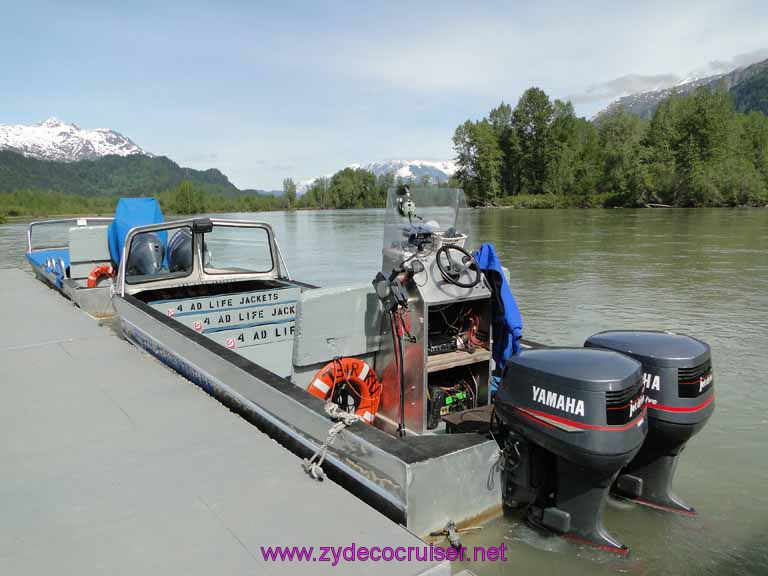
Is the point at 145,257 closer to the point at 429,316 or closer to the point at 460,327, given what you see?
the point at 429,316

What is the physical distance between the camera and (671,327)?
28.3ft

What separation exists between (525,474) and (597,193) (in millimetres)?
70035

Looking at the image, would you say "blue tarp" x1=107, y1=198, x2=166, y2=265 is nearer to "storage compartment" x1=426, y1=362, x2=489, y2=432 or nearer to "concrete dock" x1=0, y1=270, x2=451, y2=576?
"concrete dock" x1=0, y1=270, x2=451, y2=576

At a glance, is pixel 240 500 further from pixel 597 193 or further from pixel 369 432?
pixel 597 193

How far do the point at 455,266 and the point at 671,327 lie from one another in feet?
21.6

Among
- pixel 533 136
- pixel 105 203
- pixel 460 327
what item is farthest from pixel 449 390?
pixel 105 203

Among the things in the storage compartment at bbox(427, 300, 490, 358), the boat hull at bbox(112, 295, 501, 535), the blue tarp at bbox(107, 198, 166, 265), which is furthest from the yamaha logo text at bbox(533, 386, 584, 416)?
the blue tarp at bbox(107, 198, 166, 265)

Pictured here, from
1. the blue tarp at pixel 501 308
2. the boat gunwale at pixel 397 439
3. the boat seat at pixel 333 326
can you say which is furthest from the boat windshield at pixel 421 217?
the boat gunwale at pixel 397 439

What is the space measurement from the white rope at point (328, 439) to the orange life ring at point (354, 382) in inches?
25.2

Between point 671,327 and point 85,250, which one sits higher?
point 85,250

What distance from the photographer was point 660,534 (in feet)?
9.56

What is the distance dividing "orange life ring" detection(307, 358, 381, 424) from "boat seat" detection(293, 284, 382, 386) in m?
0.08

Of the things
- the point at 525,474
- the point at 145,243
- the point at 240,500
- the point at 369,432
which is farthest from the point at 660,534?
the point at 145,243

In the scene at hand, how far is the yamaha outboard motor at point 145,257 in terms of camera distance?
23.1 feet
